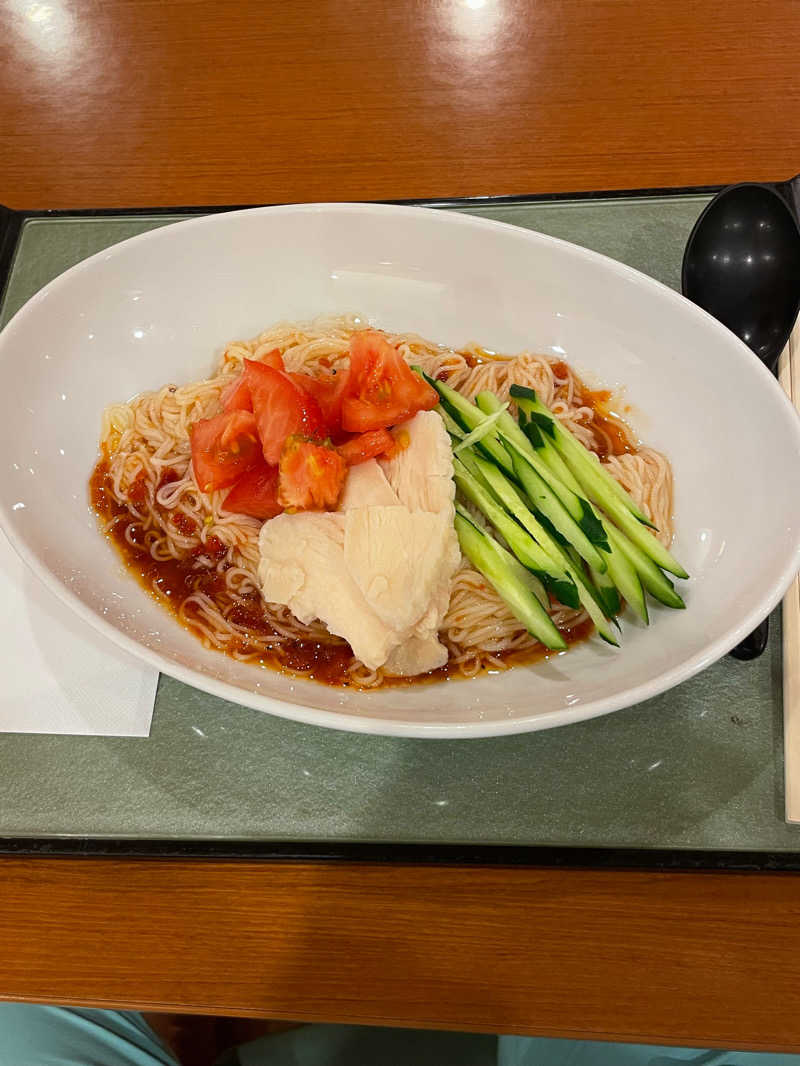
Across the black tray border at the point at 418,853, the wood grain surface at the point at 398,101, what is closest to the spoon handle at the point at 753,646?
the black tray border at the point at 418,853

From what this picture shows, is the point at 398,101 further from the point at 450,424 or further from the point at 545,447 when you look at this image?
the point at 545,447

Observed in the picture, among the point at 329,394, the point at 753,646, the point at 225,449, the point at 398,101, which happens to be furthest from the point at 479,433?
the point at 398,101

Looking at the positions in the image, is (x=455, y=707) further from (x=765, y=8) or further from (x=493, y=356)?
(x=765, y=8)

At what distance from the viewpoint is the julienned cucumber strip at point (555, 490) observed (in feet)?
5.50

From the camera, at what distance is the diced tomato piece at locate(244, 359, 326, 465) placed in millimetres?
1781

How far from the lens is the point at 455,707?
160 cm

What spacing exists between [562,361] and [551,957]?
1436 millimetres

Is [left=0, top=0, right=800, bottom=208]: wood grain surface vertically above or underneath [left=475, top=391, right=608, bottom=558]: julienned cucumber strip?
above

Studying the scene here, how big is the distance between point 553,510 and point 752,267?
0.91 metres

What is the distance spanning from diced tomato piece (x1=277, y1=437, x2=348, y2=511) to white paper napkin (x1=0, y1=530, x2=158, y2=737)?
1.78 feet

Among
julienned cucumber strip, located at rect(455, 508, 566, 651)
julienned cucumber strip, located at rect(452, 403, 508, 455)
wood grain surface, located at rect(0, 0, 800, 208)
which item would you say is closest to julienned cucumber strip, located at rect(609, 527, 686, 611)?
julienned cucumber strip, located at rect(455, 508, 566, 651)

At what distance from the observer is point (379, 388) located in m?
1.81

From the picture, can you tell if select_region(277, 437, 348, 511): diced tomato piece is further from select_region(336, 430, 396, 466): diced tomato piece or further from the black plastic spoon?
the black plastic spoon

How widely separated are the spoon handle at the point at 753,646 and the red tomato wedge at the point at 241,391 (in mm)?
1281
